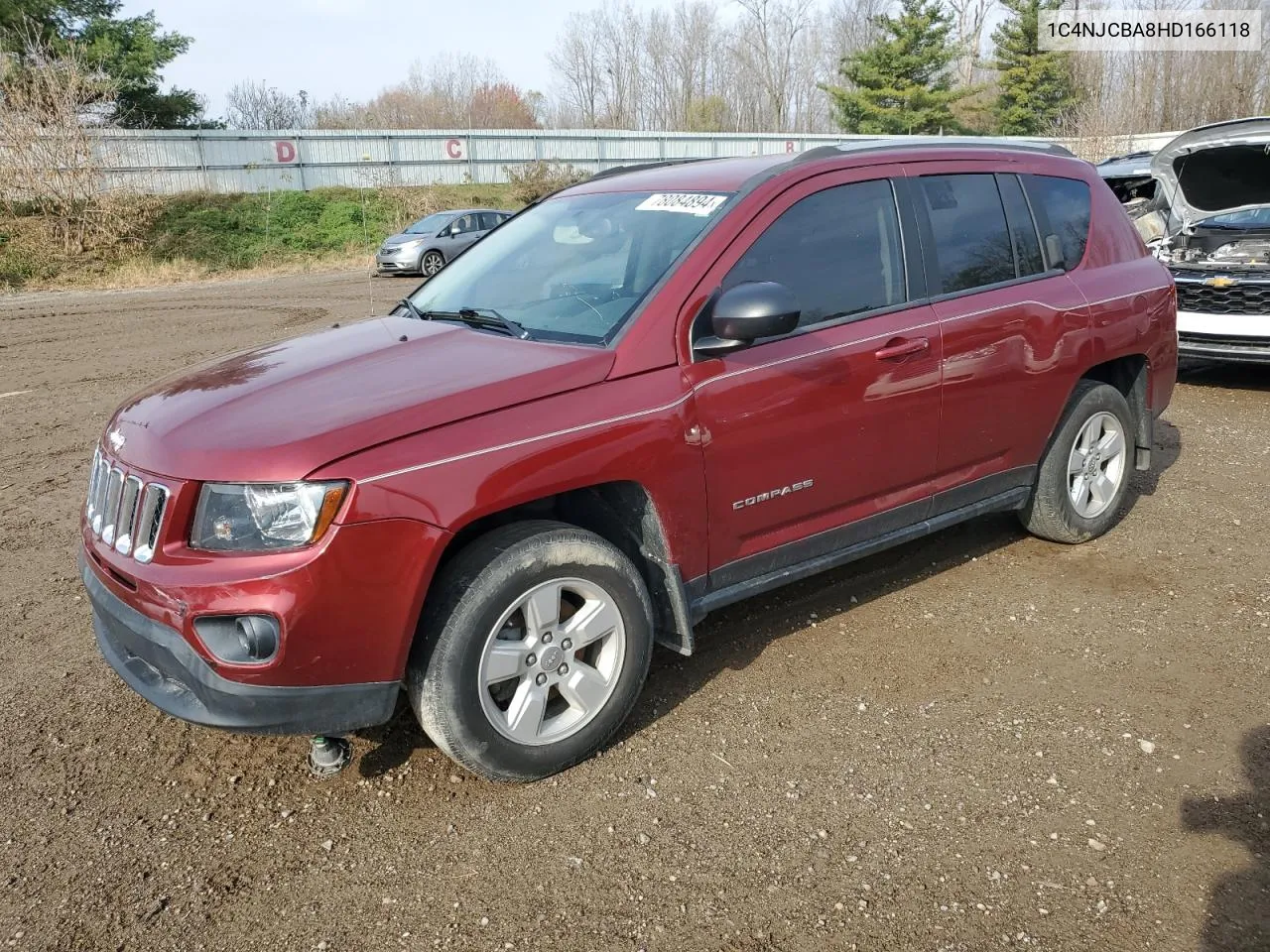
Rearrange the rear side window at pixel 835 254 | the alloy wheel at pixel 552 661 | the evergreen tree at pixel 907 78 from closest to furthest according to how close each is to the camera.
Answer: the alloy wheel at pixel 552 661
the rear side window at pixel 835 254
the evergreen tree at pixel 907 78

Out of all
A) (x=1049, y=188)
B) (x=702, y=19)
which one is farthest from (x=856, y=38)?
(x=1049, y=188)

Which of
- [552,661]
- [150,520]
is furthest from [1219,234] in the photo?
[150,520]

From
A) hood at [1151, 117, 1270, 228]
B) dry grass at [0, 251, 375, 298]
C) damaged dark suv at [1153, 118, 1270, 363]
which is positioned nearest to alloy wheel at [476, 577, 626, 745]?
damaged dark suv at [1153, 118, 1270, 363]

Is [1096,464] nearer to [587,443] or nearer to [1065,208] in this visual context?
[1065,208]

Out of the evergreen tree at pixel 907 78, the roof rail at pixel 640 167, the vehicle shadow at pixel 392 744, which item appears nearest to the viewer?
the vehicle shadow at pixel 392 744

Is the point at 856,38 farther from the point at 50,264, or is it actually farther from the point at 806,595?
the point at 806,595

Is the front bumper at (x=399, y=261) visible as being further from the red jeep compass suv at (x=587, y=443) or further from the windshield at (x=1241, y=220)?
the red jeep compass suv at (x=587, y=443)

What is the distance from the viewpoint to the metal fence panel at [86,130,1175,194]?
27922 mm

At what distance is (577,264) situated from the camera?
3.76 m

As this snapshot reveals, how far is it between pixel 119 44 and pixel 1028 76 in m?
43.1

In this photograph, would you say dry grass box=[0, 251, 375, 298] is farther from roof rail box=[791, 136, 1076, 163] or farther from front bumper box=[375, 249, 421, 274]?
roof rail box=[791, 136, 1076, 163]

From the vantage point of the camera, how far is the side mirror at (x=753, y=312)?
312 cm

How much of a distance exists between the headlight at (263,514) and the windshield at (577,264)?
1.09 meters

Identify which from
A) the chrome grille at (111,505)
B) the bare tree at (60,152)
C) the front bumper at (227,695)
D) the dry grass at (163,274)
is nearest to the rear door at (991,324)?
the front bumper at (227,695)
